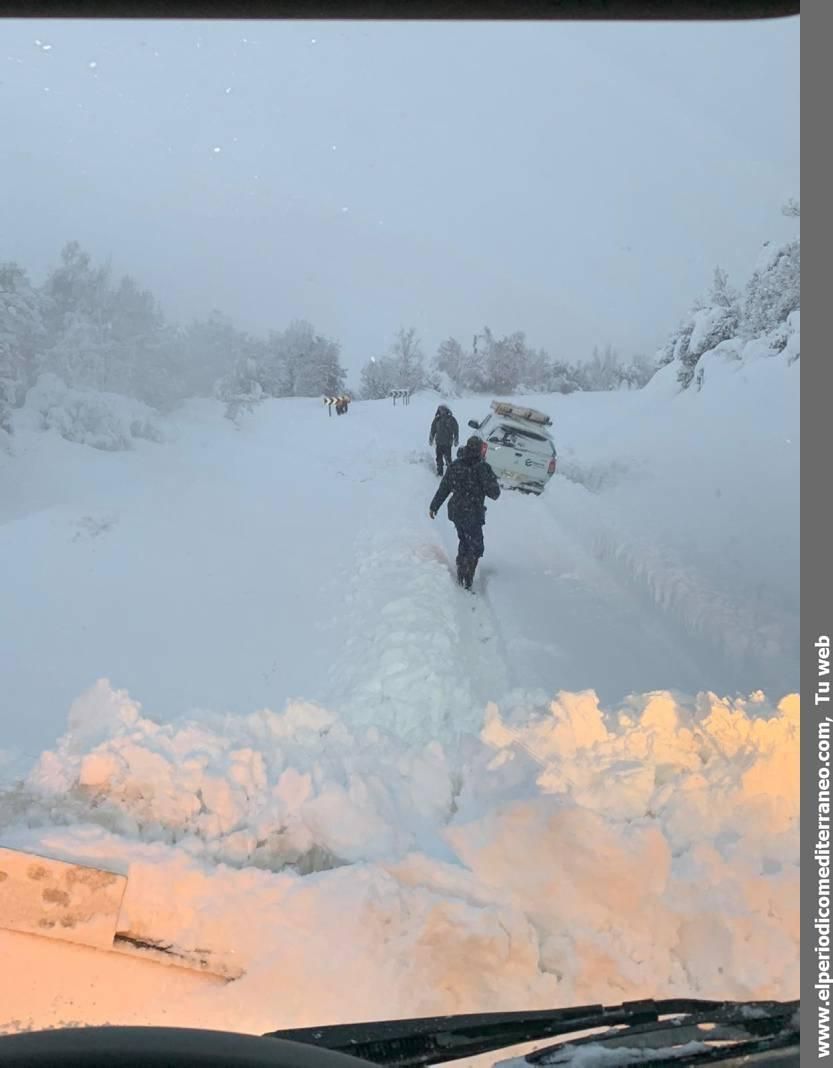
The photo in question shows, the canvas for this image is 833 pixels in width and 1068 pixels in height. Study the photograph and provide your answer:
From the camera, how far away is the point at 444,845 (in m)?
2.40

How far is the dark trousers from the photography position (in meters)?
2.76

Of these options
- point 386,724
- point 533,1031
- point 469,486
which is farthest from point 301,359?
point 533,1031

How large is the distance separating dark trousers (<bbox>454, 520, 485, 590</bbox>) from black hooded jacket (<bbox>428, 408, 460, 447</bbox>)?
0.23 metres

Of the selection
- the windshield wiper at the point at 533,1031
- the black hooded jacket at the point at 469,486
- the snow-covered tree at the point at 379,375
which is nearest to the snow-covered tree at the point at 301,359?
the snow-covered tree at the point at 379,375

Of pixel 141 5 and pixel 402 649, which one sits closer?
pixel 141 5

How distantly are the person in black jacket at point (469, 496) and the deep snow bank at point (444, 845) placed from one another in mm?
443

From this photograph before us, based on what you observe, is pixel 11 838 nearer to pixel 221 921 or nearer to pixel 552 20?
pixel 221 921

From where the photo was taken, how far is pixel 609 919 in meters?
2.29

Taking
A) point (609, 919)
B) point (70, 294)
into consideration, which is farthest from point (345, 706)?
point (70, 294)

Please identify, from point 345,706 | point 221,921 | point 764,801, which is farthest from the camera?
point 345,706

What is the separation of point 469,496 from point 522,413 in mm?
267

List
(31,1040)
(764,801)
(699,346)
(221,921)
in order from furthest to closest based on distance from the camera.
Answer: (699,346), (764,801), (221,921), (31,1040)

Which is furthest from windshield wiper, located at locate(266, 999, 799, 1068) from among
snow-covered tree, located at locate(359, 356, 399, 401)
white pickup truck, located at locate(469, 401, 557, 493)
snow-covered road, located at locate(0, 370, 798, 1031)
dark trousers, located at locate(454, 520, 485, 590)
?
snow-covered tree, located at locate(359, 356, 399, 401)

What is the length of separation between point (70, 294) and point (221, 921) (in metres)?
1.59
